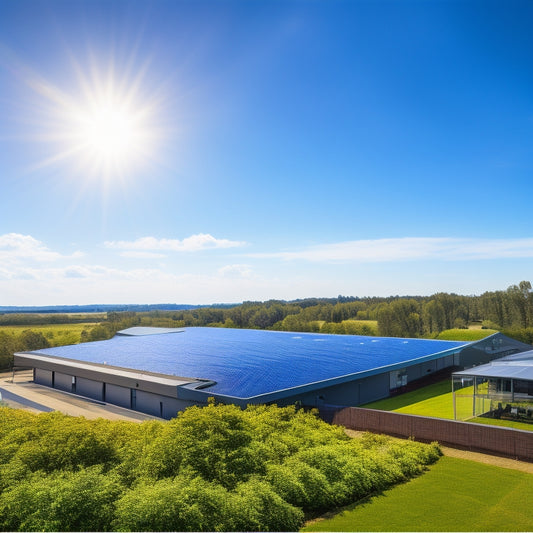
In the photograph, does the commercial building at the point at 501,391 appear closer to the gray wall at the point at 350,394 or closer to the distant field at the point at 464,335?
the gray wall at the point at 350,394

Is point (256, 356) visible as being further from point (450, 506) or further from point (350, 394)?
point (450, 506)

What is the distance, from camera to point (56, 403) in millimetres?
31047

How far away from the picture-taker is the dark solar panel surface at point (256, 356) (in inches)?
1024

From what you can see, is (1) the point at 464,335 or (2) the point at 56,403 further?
(1) the point at 464,335

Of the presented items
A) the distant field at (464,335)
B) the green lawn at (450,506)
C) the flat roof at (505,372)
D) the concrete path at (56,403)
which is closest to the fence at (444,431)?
the green lawn at (450,506)

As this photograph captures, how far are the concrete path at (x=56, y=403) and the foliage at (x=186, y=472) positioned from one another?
10271 mm

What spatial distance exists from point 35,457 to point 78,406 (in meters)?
18.1

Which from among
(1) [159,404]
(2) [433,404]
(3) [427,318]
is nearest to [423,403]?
(2) [433,404]

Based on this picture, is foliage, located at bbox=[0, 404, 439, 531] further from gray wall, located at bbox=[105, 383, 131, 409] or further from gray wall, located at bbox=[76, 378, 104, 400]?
gray wall, located at bbox=[76, 378, 104, 400]

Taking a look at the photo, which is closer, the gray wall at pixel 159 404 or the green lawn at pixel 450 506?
the green lawn at pixel 450 506

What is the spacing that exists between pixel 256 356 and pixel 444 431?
16.9 metres

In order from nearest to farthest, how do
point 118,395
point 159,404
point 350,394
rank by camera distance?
1. point 159,404
2. point 350,394
3. point 118,395

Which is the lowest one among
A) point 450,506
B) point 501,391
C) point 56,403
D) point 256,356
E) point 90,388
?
point 56,403

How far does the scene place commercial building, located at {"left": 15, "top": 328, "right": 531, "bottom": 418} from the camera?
24691mm
